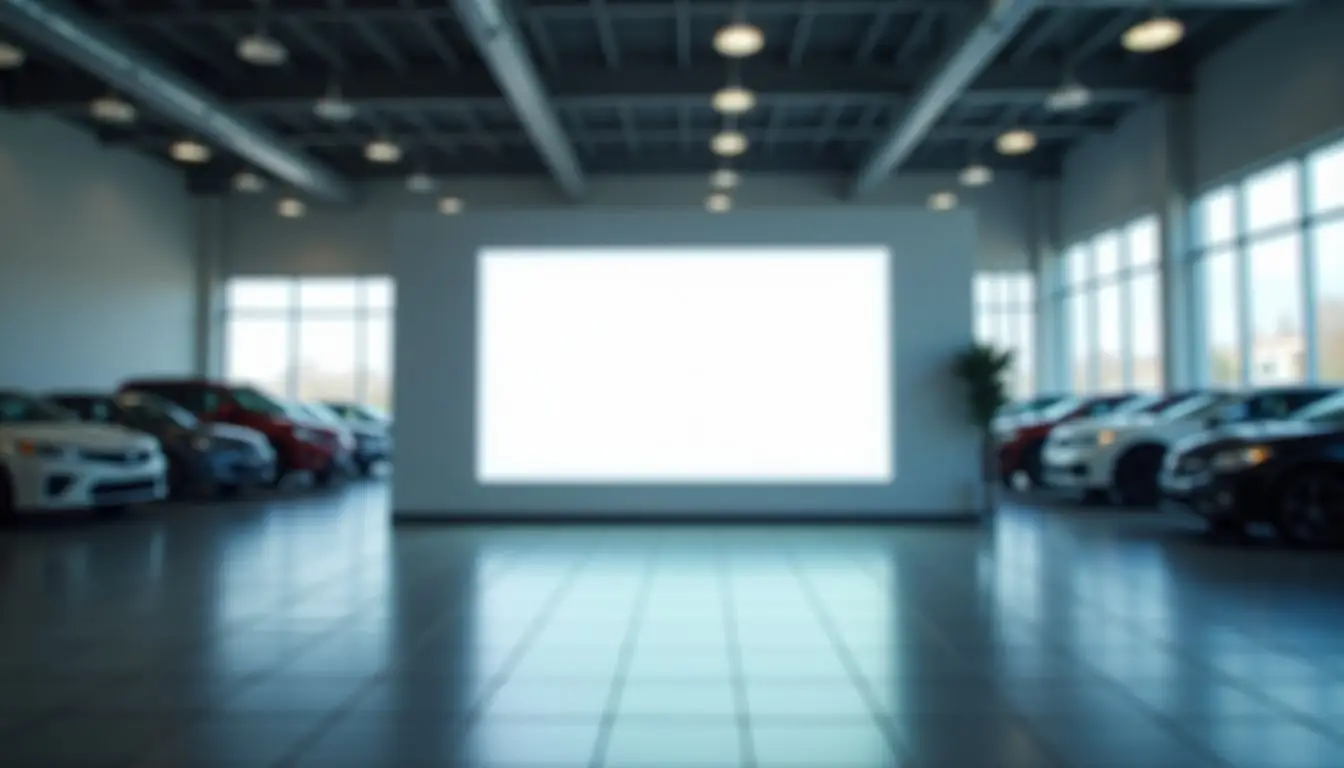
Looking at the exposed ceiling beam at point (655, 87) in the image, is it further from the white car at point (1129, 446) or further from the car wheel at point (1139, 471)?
the car wheel at point (1139, 471)

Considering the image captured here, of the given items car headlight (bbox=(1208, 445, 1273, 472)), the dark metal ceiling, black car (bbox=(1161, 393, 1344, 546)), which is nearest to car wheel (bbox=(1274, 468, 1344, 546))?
black car (bbox=(1161, 393, 1344, 546))

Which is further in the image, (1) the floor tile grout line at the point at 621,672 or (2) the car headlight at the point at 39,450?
(2) the car headlight at the point at 39,450

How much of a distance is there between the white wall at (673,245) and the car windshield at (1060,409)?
4875mm

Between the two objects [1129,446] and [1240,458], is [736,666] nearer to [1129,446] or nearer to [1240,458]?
[1240,458]

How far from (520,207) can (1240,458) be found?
1749 centimetres

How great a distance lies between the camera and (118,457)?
31.9 ft

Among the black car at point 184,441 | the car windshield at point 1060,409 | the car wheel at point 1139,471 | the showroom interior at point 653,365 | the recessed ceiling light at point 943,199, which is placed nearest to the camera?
the showroom interior at point 653,365

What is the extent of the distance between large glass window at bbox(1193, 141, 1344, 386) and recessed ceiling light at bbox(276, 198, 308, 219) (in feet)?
60.8

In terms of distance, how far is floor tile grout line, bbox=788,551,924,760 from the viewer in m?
3.46

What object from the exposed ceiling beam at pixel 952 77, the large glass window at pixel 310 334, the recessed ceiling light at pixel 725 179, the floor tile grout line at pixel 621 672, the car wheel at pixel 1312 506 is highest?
the recessed ceiling light at pixel 725 179

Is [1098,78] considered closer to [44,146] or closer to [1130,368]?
[1130,368]

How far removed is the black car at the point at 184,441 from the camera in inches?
469

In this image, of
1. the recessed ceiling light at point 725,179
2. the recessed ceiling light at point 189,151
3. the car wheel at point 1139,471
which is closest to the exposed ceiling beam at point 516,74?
the recessed ceiling light at point 725,179

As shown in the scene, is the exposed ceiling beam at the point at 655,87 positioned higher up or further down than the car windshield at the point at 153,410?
higher up
